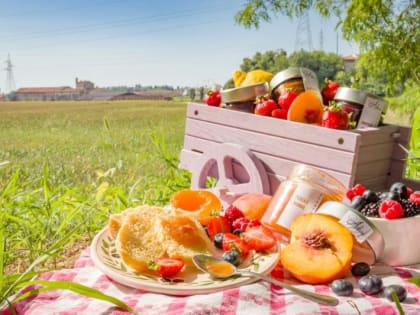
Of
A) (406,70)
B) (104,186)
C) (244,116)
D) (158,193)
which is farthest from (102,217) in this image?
(406,70)

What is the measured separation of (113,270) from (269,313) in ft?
1.19

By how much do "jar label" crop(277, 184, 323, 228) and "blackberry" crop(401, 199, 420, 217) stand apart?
0.21 metres

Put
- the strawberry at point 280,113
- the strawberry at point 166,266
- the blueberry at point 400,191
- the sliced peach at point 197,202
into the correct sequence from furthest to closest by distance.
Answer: the strawberry at point 280,113
the sliced peach at point 197,202
the blueberry at point 400,191
the strawberry at point 166,266

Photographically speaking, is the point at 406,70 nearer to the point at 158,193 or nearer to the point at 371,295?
the point at 158,193

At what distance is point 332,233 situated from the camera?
1.27 metres

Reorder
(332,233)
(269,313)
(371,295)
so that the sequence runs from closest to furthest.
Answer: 1. (269,313)
2. (371,295)
3. (332,233)

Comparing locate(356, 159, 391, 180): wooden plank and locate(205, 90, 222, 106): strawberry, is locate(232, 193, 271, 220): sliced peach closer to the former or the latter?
locate(356, 159, 391, 180): wooden plank

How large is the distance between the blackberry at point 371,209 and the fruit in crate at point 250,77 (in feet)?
2.54

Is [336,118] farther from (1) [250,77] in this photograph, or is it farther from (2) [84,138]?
(2) [84,138]

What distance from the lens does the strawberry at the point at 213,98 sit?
6.73ft

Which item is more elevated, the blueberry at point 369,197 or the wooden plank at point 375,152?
the wooden plank at point 375,152

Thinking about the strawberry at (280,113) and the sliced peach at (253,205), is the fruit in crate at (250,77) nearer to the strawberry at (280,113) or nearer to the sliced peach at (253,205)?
the strawberry at (280,113)

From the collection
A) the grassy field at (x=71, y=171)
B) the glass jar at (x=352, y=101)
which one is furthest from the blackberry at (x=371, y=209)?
the grassy field at (x=71, y=171)

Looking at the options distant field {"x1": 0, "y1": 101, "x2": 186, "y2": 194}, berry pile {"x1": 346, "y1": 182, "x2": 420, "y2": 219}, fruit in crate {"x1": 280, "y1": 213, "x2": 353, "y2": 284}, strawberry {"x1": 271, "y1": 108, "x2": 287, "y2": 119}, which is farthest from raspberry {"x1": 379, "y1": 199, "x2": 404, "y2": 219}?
distant field {"x1": 0, "y1": 101, "x2": 186, "y2": 194}
